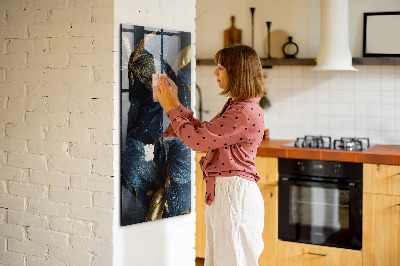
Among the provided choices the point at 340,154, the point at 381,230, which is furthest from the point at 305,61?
the point at 381,230

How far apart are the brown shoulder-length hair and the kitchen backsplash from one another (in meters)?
2.09

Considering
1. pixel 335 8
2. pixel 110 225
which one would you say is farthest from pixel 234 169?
pixel 335 8

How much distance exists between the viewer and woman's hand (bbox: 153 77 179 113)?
2770mm

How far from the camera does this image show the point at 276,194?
4.14 m

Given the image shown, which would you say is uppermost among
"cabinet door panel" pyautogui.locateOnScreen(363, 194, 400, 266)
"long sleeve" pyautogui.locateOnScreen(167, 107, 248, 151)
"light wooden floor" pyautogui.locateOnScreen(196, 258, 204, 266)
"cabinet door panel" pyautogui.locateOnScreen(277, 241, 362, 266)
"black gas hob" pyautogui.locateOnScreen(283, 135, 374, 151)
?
"long sleeve" pyautogui.locateOnScreen(167, 107, 248, 151)

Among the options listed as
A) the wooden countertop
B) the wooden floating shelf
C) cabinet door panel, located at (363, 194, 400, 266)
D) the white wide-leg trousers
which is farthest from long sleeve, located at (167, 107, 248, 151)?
the wooden floating shelf

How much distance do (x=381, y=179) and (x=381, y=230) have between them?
34 cm

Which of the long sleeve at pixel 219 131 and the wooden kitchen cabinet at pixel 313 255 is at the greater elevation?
the long sleeve at pixel 219 131

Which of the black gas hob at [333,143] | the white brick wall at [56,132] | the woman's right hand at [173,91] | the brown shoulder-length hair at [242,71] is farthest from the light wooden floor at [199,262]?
the brown shoulder-length hair at [242,71]

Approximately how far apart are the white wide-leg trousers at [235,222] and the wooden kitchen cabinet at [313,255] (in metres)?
1.50

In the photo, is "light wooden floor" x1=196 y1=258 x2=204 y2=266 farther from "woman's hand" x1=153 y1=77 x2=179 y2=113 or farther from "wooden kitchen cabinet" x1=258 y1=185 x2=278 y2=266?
"woman's hand" x1=153 y1=77 x2=179 y2=113

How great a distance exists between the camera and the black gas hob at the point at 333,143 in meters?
4.07

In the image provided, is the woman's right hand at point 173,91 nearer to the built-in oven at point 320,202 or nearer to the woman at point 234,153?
the woman at point 234,153

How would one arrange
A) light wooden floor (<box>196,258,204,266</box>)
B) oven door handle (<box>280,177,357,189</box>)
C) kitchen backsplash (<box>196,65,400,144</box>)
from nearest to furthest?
oven door handle (<box>280,177,357,189</box>) → kitchen backsplash (<box>196,65,400,144</box>) → light wooden floor (<box>196,258,204,266</box>)
